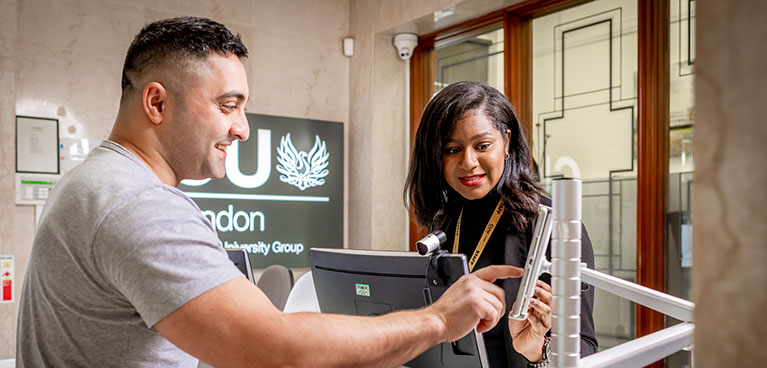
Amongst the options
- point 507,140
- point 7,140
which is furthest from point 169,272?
point 7,140

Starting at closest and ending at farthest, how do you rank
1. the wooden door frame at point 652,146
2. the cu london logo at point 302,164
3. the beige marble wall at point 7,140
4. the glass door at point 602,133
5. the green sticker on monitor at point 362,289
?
the green sticker on monitor at point 362,289, the wooden door frame at point 652,146, the glass door at point 602,133, the beige marble wall at point 7,140, the cu london logo at point 302,164

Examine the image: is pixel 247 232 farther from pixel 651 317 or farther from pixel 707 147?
pixel 707 147

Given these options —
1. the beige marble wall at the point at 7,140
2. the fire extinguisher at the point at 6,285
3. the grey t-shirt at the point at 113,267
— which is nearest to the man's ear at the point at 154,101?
the grey t-shirt at the point at 113,267

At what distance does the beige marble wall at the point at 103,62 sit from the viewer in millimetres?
3639

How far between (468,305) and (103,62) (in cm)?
351

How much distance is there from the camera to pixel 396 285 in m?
1.44

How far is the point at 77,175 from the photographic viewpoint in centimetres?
106

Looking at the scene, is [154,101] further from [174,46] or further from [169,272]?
[169,272]

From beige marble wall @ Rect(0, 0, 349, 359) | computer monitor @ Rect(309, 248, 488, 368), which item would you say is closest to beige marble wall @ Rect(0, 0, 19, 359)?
beige marble wall @ Rect(0, 0, 349, 359)

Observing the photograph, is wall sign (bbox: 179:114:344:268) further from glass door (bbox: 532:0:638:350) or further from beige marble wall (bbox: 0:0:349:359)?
glass door (bbox: 532:0:638:350)

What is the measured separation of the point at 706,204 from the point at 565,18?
3.51 metres

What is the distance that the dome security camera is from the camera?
4.61 m

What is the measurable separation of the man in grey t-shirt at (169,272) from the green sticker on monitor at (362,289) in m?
0.35

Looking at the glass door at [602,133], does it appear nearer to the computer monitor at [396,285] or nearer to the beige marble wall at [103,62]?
the beige marble wall at [103,62]
